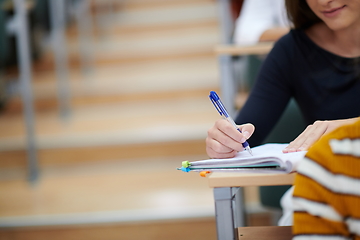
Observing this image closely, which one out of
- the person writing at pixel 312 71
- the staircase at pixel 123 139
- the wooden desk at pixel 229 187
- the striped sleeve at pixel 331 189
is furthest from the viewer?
the staircase at pixel 123 139

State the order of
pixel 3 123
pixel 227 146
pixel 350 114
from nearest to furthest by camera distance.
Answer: pixel 227 146 < pixel 350 114 < pixel 3 123

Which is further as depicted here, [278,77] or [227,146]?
[278,77]

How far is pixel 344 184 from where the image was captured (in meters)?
0.51

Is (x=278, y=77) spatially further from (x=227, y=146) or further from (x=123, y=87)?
(x=123, y=87)

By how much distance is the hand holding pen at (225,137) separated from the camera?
0.79 meters

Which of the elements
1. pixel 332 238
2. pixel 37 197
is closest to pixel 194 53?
pixel 37 197

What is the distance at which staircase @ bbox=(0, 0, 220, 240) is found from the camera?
6.68 ft

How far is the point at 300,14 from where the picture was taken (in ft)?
3.63

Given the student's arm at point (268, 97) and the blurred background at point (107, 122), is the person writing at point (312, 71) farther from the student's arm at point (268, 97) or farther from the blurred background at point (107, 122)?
the blurred background at point (107, 122)

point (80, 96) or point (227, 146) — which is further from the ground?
point (80, 96)

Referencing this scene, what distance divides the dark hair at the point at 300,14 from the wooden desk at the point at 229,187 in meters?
0.54

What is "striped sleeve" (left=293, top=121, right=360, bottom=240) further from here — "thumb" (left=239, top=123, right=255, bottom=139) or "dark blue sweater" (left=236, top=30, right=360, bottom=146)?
"dark blue sweater" (left=236, top=30, right=360, bottom=146)

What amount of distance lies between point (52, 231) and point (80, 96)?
1153 millimetres

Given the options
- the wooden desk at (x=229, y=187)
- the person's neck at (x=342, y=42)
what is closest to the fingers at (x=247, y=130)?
the wooden desk at (x=229, y=187)
